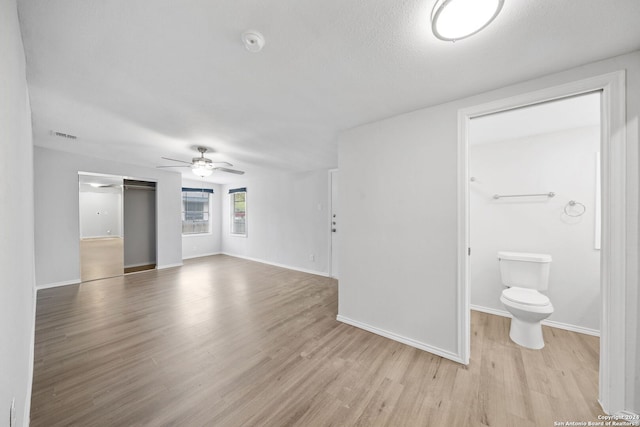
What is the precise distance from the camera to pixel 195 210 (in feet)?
21.9

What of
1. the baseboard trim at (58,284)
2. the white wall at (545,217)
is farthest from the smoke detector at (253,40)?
the baseboard trim at (58,284)

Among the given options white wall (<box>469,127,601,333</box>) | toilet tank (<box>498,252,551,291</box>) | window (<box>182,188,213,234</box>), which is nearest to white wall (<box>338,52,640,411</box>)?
toilet tank (<box>498,252,551,291</box>)

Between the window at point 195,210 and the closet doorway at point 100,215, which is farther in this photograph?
the closet doorway at point 100,215

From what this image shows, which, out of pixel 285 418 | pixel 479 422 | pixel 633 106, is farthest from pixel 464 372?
pixel 633 106

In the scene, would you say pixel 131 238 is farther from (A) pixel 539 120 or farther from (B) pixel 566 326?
(B) pixel 566 326

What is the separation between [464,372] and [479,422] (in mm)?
464

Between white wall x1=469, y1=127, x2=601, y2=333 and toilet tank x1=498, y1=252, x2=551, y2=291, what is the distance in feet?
0.73

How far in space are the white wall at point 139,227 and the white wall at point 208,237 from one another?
3.04 feet

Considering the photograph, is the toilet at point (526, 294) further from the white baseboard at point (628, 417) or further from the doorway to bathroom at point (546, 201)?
the white baseboard at point (628, 417)

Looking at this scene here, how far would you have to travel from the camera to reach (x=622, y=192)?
4.61 feet

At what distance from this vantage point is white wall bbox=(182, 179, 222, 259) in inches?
248

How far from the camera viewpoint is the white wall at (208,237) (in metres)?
6.30

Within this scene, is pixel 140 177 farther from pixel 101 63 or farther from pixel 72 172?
pixel 101 63

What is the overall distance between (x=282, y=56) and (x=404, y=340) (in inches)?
104
